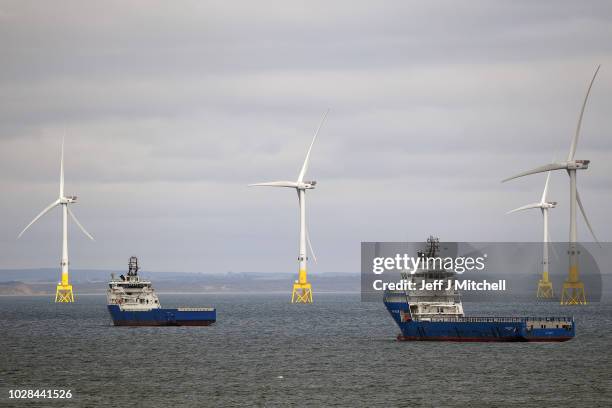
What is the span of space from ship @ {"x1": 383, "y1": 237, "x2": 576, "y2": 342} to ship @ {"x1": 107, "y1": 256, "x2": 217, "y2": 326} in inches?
2002

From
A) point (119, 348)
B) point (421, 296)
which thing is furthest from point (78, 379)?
point (421, 296)

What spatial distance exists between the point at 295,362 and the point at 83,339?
175 ft

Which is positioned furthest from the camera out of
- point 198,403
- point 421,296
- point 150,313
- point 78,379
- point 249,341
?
point 150,313

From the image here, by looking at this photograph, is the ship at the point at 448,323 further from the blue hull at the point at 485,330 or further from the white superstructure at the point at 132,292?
the white superstructure at the point at 132,292

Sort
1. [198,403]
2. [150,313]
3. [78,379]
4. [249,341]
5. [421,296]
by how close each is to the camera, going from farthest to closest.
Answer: [150,313]
[249,341]
[421,296]
[78,379]
[198,403]

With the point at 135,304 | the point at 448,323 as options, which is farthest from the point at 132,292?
the point at 448,323

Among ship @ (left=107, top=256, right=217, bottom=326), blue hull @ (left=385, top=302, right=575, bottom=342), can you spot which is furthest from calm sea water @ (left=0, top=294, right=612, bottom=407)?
ship @ (left=107, top=256, right=217, bottom=326)

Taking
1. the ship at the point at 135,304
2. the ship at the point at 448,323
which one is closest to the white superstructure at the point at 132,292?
the ship at the point at 135,304

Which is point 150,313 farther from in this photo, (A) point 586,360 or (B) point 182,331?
(A) point 586,360

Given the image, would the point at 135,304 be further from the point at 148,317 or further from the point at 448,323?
the point at 448,323

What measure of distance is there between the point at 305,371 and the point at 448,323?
1426 inches

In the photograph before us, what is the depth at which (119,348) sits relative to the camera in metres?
156

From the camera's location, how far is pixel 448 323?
15575 cm

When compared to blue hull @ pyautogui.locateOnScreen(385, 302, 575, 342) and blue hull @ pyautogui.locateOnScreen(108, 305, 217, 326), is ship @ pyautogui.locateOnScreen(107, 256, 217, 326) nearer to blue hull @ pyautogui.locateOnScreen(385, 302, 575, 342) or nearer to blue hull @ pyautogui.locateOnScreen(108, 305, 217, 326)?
blue hull @ pyautogui.locateOnScreen(108, 305, 217, 326)
